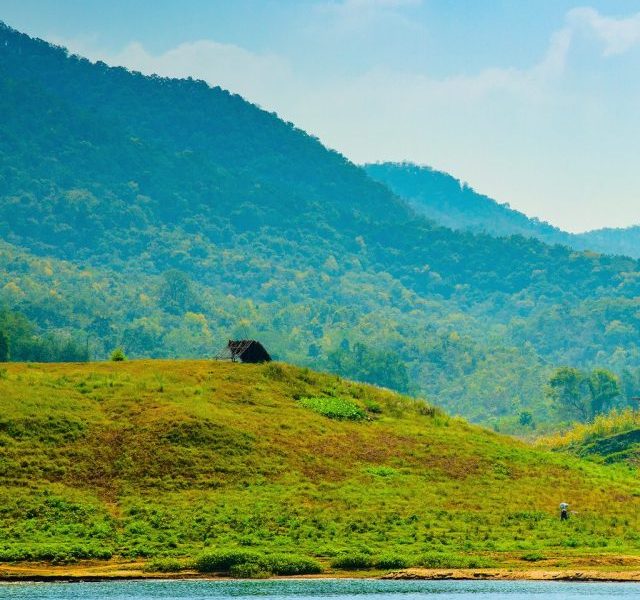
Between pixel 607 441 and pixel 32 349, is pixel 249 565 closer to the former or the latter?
pixel 607 441

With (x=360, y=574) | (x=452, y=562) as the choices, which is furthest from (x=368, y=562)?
(x=452, y=562)

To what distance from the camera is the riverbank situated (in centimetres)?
5562

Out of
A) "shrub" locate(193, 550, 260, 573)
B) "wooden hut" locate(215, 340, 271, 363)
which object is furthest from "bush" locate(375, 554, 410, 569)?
"wooden hut" locate(215, 340, 271, 363)

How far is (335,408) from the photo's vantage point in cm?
8431

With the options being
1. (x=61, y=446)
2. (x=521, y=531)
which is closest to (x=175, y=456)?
(x=61, y=446)

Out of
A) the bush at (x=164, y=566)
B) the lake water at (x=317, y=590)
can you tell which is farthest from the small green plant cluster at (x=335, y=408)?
the lake water at (x=317, y=590)

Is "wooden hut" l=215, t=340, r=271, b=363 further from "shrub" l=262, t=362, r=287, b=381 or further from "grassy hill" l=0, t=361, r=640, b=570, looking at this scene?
"grassy hill" l=0, t=361, r=640, b=570

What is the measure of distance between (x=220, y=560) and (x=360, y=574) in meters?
6.18

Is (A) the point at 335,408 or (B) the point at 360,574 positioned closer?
(B) the point at 360,574

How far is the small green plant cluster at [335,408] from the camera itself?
83.4 meters

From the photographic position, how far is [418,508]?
6838cm

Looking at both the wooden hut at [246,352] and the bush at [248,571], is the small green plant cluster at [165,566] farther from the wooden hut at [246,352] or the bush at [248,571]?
the wooden hut at [246,352]

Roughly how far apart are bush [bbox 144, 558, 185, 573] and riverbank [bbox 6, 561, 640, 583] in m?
0.29

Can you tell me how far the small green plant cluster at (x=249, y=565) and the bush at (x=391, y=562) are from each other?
2715mm
